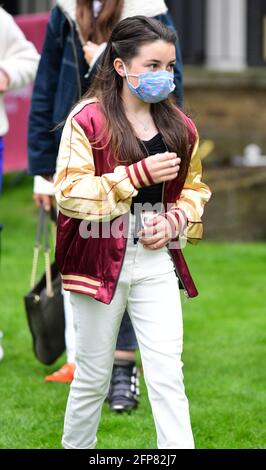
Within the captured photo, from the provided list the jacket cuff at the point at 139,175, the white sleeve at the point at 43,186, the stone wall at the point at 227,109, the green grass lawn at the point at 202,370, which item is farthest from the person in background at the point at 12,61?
the stone wall at the point at 227,109

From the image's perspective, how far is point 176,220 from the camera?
4023 mm

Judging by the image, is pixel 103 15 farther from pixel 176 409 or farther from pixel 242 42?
pixel 242 42

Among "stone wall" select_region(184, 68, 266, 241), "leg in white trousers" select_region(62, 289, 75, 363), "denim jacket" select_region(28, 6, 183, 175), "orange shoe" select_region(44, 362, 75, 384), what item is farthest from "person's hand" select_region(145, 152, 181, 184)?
"stone wall" select_region(184, 68, 266, 241)

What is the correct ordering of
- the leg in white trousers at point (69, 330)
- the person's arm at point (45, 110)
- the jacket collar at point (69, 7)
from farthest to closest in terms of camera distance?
the leg in white trousers at point (69, 330) < the person's arm at point (45, 110) < the jacket collar at point (69, 7)

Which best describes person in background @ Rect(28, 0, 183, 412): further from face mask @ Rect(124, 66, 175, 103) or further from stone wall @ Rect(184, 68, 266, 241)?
stone wall @ Rect(184, 68, 266, 241)

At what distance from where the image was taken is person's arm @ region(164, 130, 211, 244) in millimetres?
4039

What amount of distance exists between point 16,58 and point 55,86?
61 cm

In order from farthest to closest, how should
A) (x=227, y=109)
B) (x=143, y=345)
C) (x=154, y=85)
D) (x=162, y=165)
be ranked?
(x=227, y=109) → (x=143, y=345) → (x=154, y=85) → (x=162, y=165)

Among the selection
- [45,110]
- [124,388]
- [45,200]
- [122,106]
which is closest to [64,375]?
[124,388]

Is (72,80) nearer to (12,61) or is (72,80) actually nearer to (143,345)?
(12,61)

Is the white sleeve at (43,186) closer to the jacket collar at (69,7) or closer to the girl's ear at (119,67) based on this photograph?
the jacket collar at (69,7)

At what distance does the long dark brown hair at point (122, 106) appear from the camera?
400cm

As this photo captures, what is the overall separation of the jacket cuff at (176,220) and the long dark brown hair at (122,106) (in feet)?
0.59
